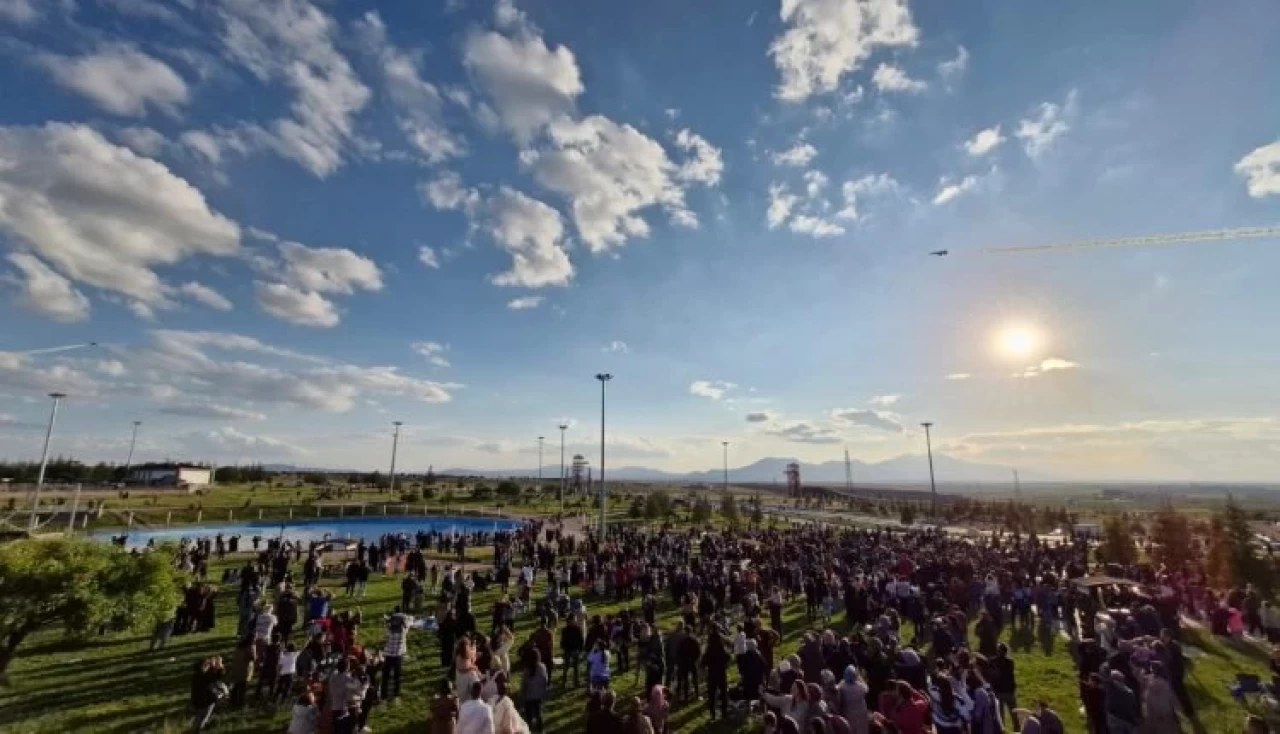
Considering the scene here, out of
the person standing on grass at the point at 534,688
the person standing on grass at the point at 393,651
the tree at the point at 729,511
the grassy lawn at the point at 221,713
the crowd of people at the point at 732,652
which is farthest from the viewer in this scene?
the tree at the point at 729,511

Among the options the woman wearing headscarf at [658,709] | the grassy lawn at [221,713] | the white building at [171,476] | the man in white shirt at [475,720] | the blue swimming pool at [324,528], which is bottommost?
the grassy lawn at [221,713]

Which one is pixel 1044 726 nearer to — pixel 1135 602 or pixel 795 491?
pixel 1135 602

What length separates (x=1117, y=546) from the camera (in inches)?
1257

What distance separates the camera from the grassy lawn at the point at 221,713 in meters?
10.9

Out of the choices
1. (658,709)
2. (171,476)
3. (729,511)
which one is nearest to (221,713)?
(658,709)

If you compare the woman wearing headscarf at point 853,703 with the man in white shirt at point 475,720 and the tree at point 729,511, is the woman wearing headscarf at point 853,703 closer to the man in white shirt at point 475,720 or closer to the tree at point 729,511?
the man in white shirt at point 475,720

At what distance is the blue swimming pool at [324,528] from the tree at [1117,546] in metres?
35.1

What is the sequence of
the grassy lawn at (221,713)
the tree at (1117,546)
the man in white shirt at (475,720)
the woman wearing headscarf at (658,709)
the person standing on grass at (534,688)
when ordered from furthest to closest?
the tree at (1117,546) < the grassy lawn at (221,713) < the person standing on grass at (534,688) < the woman wearing headscarf at (658,709) < the man in white shirt at (475,720)

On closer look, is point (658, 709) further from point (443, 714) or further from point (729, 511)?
point (729, 511)

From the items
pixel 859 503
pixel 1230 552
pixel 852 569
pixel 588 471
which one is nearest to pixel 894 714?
pixel 852 569

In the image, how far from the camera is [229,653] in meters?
15.0

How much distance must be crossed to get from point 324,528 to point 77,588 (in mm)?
42117

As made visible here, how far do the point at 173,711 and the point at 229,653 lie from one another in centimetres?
406

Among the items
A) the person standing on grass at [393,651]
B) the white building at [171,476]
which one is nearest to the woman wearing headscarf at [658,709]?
the person standing on grass at [393,651]
